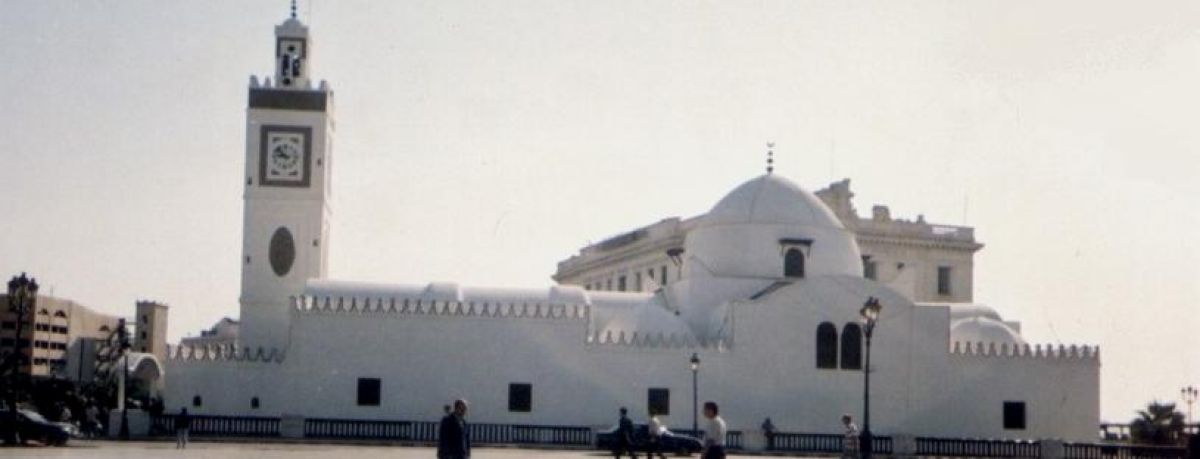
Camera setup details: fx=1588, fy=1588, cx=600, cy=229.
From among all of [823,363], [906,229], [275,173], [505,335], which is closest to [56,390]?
[275,173]

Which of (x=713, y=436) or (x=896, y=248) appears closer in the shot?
(x=713, y=436)

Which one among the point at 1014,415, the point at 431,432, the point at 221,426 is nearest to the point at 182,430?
the point at 221,426

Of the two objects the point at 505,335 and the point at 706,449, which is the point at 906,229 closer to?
the point at 505,335

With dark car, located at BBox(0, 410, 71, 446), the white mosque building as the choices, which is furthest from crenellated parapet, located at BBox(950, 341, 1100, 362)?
dark car, located at BBox(0, 410, 71, 446)

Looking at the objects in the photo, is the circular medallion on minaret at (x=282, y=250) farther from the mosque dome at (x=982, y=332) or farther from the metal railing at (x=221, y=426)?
the mosque dome at (x=982, y=332)

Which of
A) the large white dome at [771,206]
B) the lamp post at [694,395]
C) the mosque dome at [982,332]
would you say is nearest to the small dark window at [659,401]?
the lamp post at [694,395]

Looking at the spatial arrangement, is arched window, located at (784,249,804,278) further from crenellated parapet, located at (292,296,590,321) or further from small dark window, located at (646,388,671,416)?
crenellated parapet, located at (292,296,590,321)

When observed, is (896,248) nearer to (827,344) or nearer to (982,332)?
(982,332)

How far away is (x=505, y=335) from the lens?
159 feet

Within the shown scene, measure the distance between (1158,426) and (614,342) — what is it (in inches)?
821

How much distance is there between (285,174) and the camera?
2076 inches

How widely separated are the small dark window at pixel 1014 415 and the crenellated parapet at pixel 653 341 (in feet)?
31.0

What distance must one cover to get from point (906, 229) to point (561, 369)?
31432mm

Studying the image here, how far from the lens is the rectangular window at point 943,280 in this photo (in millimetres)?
75562
